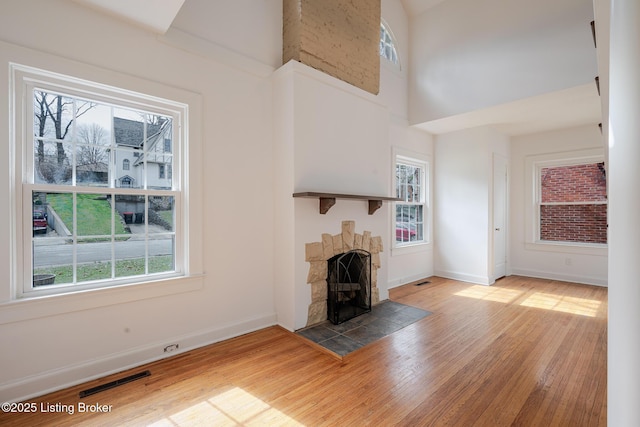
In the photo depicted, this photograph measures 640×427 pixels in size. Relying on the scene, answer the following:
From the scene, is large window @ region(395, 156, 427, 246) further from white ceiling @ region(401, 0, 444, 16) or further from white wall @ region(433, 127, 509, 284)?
Answer: white ceiling @ region(401, 0, 444, 16)

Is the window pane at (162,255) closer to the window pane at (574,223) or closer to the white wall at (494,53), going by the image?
the white wall at (494,53)

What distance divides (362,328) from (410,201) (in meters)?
2.95

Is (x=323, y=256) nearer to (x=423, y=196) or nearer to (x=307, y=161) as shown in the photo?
(x=307, y=161)

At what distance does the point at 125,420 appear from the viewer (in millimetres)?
1839

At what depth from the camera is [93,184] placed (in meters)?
2.38

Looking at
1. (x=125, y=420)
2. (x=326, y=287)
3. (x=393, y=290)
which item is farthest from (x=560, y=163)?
(x=125, y=420)

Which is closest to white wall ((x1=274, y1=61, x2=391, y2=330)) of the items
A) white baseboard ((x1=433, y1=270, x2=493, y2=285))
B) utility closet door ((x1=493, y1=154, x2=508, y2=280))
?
white baseboard ((x1=433, y1=270, x2=493, y2=285))

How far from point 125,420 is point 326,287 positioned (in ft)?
6.94

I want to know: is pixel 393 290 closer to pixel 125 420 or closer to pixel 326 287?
pixel 326 287

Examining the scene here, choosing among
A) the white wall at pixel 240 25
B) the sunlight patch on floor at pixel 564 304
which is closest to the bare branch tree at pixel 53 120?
the white wall at pixel 240 25

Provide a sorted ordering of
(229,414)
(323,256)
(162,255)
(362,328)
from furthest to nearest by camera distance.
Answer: (323,256), (362,328), (162,255), (229,414)

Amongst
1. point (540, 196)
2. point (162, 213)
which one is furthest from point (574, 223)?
point (162, 213)

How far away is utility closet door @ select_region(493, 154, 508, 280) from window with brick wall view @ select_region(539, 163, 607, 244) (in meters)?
0.71

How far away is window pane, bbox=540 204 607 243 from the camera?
16.6 ft
